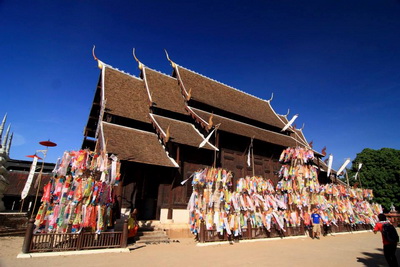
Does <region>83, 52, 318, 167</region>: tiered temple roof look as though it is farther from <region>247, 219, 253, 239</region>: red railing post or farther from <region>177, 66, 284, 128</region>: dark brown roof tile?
<region>247, 219, 253, 239</region>: red railing post

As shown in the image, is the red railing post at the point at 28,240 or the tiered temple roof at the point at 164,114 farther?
the tiered temple roof at the point at 164,114

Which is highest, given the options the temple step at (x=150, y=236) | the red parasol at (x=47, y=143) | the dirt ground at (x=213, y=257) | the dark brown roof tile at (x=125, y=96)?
the dark brown roof tile at (x=125, y=96)

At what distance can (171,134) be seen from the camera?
12844 millimetres

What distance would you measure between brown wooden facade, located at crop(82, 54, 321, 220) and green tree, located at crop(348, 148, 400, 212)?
11514mm

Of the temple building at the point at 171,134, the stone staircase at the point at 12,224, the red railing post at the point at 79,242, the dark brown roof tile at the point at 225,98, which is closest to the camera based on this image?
the red railing post at the point at 79,242

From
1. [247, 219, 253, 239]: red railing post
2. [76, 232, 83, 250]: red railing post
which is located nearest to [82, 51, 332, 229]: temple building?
[76, 232, 83, 250]: red railing post

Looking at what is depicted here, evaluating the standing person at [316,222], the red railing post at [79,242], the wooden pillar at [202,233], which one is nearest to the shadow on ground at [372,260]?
the standing person at [316,222]

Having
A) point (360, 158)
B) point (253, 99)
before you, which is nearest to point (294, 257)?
point (253, 99)

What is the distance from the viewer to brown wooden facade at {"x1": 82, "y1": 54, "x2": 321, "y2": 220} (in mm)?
11633

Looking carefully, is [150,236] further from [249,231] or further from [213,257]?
[249,231]

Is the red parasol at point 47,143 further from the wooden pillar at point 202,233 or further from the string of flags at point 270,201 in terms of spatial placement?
the wooden pillar at point 202,233

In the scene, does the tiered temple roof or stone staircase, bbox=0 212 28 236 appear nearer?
stone staircase, bbox=0 212 28 236

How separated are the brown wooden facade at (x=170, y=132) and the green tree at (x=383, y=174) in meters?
11.5

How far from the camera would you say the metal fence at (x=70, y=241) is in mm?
6323
